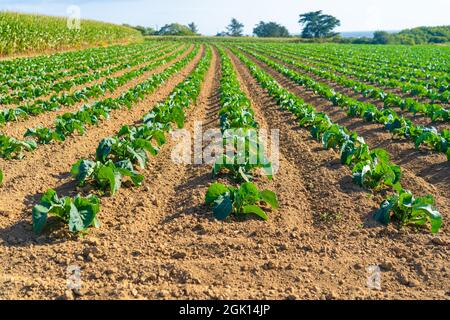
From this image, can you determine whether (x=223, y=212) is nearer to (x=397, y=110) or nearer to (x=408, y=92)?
(x=397, y=110)

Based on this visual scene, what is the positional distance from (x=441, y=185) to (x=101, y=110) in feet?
21.2

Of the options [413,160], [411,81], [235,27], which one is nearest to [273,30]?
[235,27]

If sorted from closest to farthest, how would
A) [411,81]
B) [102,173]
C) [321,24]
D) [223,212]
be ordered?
[223,212] < [102,173] < [411,81] < [321,24]

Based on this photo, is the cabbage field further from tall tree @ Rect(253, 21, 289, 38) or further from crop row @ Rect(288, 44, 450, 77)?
tall tree @ Rect(253, 21, 289, 38)

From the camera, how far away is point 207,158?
7055mm

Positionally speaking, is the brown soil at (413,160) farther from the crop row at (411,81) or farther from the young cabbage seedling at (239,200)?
the crop row at (411,81)

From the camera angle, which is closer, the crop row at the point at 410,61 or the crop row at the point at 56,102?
the crop row at the point at 56,102

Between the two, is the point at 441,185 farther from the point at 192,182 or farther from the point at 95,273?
the point at 95,273

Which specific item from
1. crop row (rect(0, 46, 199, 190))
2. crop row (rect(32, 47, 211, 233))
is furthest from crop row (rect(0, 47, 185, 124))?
crop row (rect(32, 47, 211, 233))

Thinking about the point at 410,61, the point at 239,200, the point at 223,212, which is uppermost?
the point at 410,61

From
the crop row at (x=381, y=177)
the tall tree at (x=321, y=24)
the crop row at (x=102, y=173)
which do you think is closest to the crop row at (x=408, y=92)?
the crop row at (x=381, y=177)

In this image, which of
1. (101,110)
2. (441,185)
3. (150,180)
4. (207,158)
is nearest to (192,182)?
(150,180)

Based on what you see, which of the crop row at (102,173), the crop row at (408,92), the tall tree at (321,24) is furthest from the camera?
the tall tree at (321,24)
